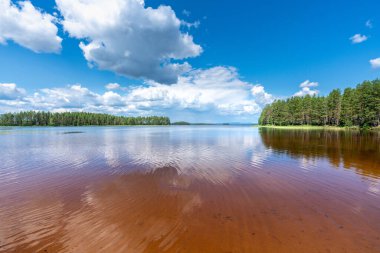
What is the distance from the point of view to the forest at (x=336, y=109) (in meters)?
62.0

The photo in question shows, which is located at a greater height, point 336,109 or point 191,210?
point 336,109

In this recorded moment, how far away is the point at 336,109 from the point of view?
3169 inches

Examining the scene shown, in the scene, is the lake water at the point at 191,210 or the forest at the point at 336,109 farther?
the forest at the point at 336,109

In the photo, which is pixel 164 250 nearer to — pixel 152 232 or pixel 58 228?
pixel 152 232

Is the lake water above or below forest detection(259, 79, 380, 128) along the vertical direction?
below

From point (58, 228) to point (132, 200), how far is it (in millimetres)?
2860

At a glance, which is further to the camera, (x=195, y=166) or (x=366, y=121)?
(x=366, y=121)

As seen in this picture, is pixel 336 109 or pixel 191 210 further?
pixel 336 109

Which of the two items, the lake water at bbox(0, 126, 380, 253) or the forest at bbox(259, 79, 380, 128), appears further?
the forest at bbox(259, 79, 380, 128)

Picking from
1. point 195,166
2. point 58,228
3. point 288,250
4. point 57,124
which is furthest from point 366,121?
point 57,124

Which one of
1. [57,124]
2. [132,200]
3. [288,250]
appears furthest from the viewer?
[57,124]

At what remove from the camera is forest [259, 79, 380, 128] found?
62.0 metres

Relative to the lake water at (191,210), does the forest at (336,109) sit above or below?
above

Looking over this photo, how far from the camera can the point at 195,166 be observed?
47.0 feet
